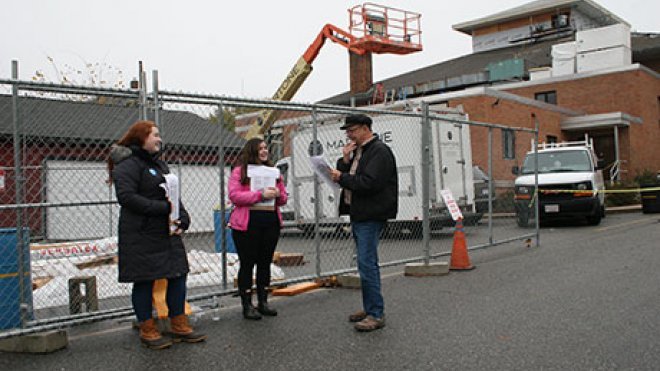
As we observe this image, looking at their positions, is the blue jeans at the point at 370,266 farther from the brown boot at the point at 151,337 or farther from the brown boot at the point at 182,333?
the brown boot at the point at 151,337

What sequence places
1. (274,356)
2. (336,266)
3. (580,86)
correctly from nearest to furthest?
(274,356), (336,266), (580,86)

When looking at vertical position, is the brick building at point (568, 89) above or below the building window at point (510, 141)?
above

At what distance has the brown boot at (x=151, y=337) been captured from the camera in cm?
518

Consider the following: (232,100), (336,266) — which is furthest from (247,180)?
(336,266)

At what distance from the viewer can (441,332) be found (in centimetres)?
548

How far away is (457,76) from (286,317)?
3232cm

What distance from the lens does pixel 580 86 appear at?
32094 millimetres

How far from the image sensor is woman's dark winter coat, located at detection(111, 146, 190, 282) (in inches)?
196

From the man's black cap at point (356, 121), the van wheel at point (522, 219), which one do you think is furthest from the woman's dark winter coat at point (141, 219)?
the van wheel at point (522, 219)

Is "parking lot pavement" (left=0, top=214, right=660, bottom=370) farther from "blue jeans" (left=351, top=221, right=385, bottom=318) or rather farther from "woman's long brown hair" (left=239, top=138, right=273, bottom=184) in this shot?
"woman's long brown hair" (left=239, top=138, right=273, bottom=184)

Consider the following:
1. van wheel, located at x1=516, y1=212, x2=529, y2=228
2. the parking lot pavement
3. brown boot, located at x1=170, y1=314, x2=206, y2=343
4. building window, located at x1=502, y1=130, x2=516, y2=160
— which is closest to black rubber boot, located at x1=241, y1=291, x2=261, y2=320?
the parking lot pavement

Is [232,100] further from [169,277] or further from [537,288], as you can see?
[537,288]

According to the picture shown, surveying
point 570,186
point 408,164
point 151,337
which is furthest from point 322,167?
point 570,186

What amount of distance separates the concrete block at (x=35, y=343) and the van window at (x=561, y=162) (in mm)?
13275
